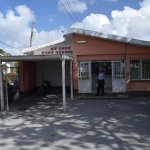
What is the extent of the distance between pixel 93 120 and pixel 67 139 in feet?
11.5

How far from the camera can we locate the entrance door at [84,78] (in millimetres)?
23586

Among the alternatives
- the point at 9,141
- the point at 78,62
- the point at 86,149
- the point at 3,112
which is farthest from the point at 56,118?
the point at 78,62

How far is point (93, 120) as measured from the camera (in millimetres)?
14117

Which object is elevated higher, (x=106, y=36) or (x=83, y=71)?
(x=106, y=36)

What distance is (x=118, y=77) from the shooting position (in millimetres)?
23484

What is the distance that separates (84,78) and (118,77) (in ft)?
7.17

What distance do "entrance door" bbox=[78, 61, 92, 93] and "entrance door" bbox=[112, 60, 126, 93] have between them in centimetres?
155

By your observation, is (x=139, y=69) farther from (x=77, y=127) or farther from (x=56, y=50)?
(x=77, y=127)

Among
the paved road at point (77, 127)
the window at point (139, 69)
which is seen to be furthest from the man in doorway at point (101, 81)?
the paved road at point (77, 127)

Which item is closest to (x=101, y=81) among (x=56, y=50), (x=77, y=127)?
(x=56, y=50)

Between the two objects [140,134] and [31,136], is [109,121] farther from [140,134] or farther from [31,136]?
[31,136]

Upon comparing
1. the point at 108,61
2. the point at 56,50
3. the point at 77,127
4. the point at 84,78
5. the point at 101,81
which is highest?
the point at 56,50

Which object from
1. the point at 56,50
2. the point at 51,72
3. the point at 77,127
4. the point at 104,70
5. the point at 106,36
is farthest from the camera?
the point at 51,72

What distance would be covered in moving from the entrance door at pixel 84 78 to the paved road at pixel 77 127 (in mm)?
4245
